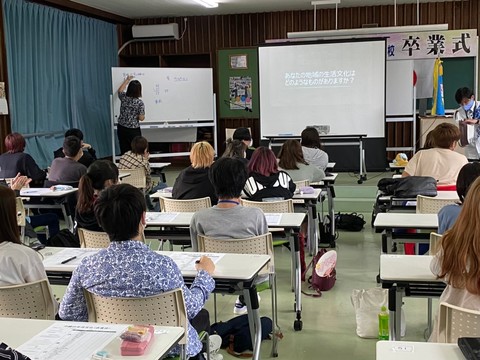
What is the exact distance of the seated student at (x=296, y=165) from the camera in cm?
550

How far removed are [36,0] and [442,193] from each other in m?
6.97

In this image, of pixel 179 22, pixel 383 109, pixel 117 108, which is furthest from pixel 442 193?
pixel 179 22

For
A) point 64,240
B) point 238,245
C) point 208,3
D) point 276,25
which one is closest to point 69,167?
point 64,240

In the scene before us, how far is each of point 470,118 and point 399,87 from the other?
275cm

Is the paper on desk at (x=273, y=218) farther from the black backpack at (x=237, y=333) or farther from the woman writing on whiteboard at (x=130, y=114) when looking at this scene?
the woman writing on whiteboard at (x=130, y=114)

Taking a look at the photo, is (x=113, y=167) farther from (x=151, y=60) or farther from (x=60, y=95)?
(x=151, y=60)

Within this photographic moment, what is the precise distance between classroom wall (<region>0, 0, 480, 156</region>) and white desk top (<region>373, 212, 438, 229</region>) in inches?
290

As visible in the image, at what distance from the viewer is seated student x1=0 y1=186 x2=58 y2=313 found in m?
2.45

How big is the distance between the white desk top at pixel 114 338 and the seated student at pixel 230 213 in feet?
4.53

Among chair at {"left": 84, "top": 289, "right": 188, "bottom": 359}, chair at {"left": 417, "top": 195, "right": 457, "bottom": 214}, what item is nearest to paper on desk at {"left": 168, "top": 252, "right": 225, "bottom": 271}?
chair at {"left": 84, "top": 289, "right": 188, "bottom": 359}

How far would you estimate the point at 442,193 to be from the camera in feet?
15.5

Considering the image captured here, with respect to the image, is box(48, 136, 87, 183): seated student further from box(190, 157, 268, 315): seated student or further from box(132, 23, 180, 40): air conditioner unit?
box(132, 23, 180, 40): air conditioner unit

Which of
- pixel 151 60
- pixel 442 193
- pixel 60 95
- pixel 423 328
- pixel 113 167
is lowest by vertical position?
pixel 423 328

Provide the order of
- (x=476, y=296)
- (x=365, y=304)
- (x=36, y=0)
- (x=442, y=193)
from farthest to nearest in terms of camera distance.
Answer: (x=36, y=0) < (x=442, y=193) < (x=365, y=304) < (x=476, y=296)
